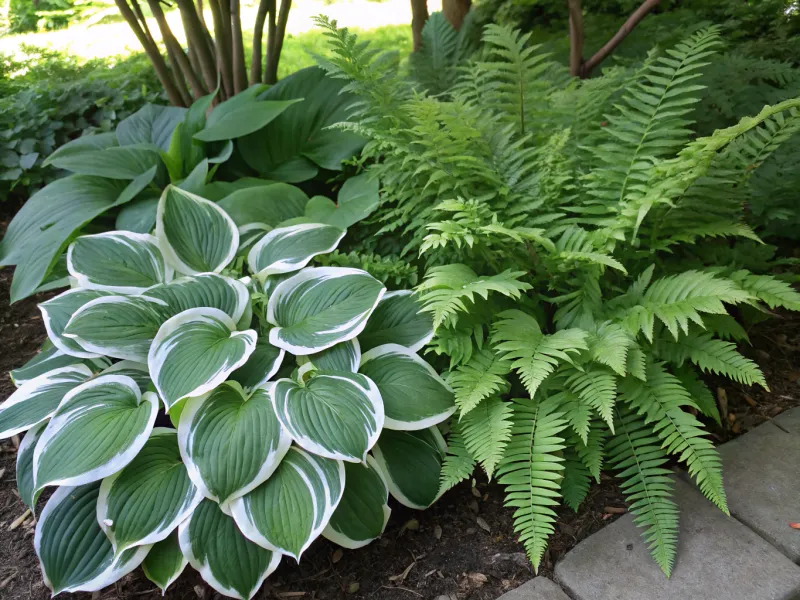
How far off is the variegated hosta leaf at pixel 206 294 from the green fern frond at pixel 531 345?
814 millimetres

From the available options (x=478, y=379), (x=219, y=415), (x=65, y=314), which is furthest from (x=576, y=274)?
(x=65, y=314)

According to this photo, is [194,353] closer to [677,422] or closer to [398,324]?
[398,324]

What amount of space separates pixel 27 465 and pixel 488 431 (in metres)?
1.32

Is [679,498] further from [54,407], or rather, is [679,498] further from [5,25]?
[5,25]

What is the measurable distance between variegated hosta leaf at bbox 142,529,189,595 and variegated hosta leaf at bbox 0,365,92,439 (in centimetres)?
48

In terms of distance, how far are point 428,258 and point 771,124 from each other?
3.89ft

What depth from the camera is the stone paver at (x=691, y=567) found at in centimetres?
149

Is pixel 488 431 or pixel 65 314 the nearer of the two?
pixel 488 431

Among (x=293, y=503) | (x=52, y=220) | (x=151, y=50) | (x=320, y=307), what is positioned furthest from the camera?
(x=151, y=50)

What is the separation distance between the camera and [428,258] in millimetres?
2123

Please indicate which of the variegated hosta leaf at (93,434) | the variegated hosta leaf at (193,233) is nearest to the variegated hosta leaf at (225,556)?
the variegated hosta leaf at (93,434)

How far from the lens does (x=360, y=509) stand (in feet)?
5.44

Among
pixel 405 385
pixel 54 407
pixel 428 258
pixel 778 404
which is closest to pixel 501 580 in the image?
pixel 405 385

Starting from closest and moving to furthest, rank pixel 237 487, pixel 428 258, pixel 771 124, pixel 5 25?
1. pixel 237 487
2. pixel 771 124
3. pixel 428 258
4. pixel 5 25
